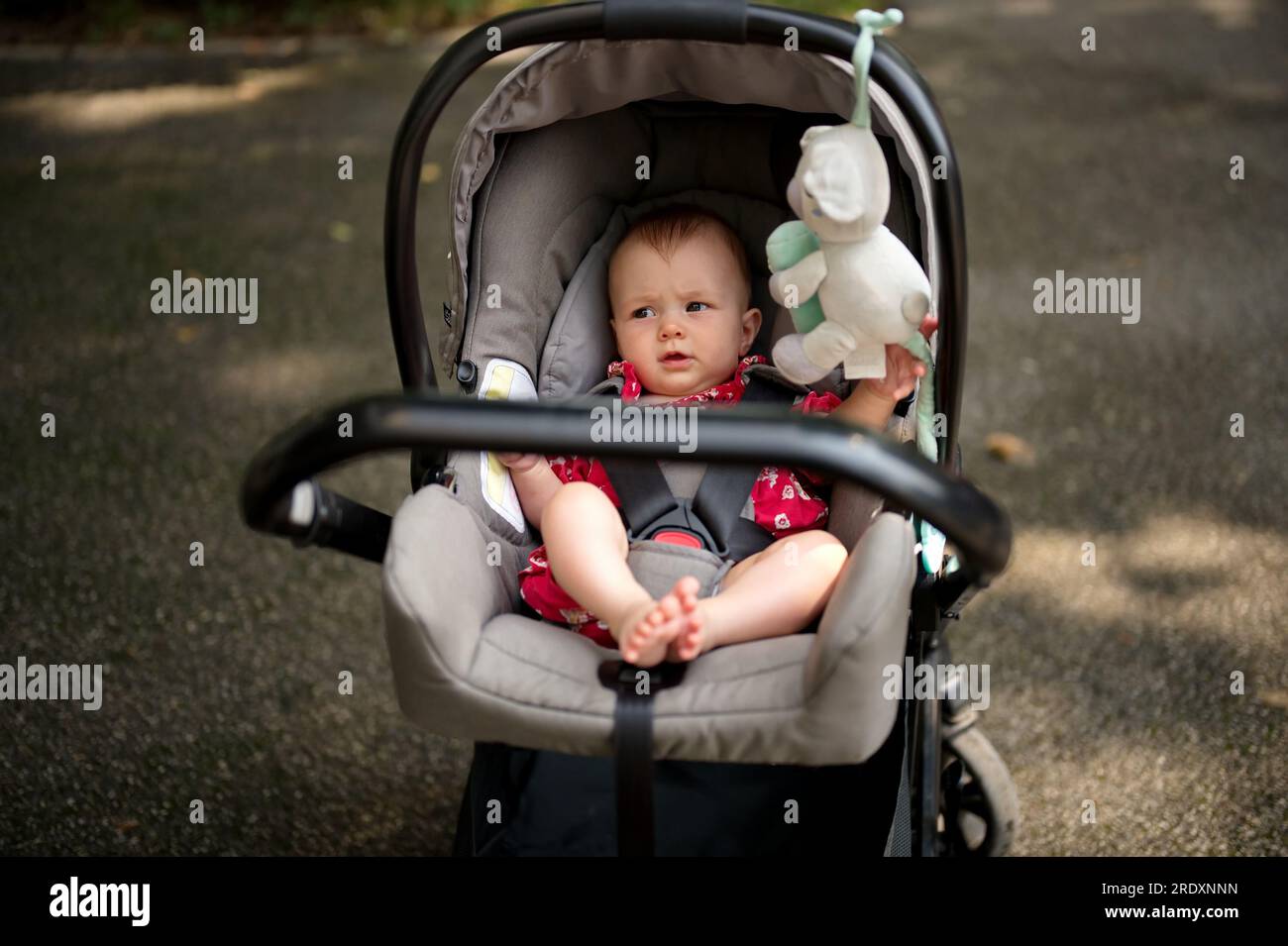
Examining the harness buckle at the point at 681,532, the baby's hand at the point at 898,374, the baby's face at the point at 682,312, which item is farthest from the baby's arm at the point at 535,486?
the baby's hand at the point at 898,374

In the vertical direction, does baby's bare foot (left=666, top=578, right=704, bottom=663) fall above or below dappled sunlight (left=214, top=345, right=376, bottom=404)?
below

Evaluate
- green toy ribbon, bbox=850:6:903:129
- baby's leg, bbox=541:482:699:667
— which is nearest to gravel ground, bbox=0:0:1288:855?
baby's leg, bbox=541:482:699:667

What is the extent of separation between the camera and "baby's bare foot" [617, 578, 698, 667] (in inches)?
55.3

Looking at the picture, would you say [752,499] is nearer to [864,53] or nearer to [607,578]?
[607,578]

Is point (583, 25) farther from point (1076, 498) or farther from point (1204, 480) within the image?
point (1204, 480)

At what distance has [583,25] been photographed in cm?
160

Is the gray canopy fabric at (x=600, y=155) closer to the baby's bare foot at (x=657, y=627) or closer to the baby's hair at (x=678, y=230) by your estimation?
the baby's hair at (x=678, y=230)

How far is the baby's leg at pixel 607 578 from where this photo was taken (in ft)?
4.64

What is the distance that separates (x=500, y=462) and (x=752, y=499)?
0.40 meters

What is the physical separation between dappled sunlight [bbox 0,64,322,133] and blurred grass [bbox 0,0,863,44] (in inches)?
23.2

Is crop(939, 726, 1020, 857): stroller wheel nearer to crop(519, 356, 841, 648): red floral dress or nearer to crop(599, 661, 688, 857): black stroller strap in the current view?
crop(519, 356, 841, 648): red floral dress

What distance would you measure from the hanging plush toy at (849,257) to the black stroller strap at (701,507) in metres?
0.25

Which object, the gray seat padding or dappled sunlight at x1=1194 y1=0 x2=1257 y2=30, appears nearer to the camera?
the gray seat padding
